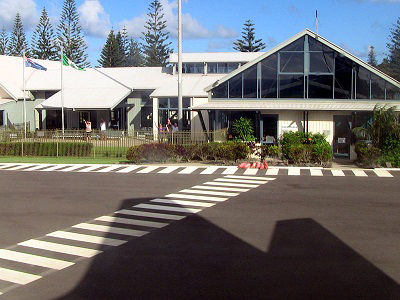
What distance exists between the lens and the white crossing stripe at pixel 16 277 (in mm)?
7902

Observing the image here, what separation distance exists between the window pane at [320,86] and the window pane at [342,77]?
1.32 ft

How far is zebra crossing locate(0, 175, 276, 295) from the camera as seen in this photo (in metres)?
8.52

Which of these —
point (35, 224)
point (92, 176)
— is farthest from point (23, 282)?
point (92, 176)

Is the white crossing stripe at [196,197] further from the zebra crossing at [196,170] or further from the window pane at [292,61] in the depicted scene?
the window pane at [292,61]

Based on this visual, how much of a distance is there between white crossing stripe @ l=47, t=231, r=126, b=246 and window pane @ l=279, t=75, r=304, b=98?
71.2 feet

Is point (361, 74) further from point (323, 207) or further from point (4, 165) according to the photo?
point (4, 165)

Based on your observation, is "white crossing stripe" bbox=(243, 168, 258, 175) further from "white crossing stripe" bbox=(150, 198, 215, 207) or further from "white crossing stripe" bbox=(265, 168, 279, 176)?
"white crossing stripe" bbox=(150, 198, 215, 207)

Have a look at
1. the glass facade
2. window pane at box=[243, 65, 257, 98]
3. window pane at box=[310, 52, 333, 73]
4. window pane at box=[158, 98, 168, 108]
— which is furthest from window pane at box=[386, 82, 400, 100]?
window pane at box=[158, 98, 168, 108]

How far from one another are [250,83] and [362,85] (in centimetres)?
653

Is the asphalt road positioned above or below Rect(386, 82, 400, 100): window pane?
below

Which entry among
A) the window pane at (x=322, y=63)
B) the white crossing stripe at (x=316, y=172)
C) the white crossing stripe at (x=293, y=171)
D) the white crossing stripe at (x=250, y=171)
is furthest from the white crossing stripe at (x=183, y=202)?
the window pane at (x=322, y=63)

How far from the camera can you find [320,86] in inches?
1195

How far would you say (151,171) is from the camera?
22.7 metres

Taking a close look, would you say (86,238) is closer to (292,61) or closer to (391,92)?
(292,61)
